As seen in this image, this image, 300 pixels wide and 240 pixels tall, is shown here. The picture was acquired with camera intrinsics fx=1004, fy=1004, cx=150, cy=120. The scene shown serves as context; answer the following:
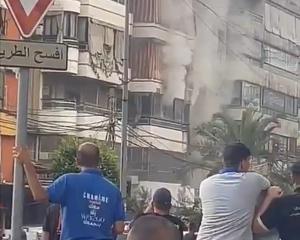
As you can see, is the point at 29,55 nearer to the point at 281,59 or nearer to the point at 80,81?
the point at 80,81

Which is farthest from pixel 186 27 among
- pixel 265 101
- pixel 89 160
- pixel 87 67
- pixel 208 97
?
pixel 89 160

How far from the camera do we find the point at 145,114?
46.7m

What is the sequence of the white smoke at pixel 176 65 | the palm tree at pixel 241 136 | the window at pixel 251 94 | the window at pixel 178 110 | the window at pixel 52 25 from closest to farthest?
the window at pixel 52 25 → the palm tree at pixel 241 136 → the white smoke at pixel 176 65 → the window at pixel 178 110 → the window at pixel 251 94

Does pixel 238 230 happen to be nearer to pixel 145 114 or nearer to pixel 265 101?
pixel 145 114

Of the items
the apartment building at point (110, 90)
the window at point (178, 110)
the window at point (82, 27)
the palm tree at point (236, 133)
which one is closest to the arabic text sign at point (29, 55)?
the apartment building at point (110, 90)

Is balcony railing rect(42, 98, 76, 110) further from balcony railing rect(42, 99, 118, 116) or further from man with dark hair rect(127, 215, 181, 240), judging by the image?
man with dark hair rect(127, 215, 181, 240)

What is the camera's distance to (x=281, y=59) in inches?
2234

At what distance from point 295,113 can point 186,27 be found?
11.1m

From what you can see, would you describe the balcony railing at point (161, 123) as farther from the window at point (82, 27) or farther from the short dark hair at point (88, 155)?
the short dark hair at point (88, 155)

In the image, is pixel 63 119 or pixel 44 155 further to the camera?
pixel 63 119

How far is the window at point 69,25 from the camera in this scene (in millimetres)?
40188

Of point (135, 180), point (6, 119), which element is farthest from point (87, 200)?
point (135, 180)

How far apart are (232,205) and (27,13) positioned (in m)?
1.99

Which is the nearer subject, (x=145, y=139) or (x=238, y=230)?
(x=238, y=230)
